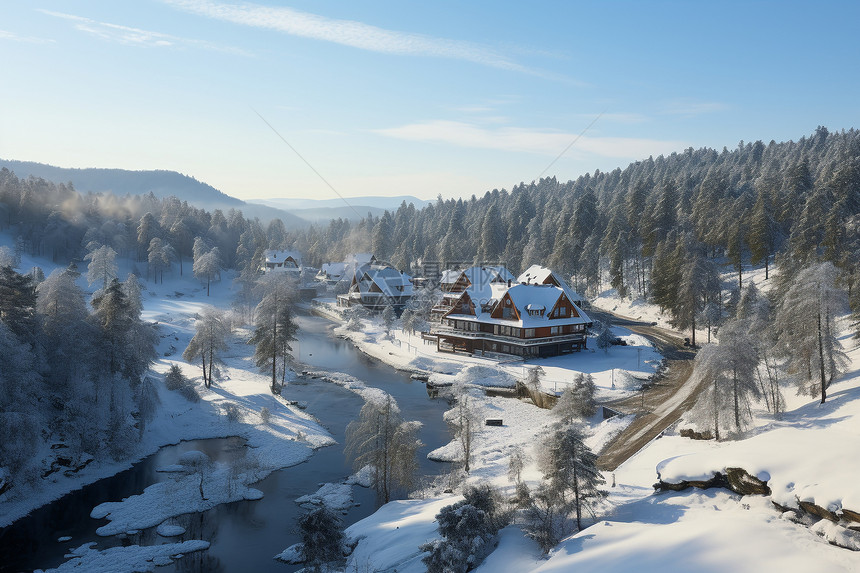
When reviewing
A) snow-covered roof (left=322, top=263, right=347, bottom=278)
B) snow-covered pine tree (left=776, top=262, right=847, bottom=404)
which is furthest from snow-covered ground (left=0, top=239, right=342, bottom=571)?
snow-covered roof (left=322, top=263, right=347, bottom=278)

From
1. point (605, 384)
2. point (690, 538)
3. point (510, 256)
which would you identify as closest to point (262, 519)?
point (690, 538)

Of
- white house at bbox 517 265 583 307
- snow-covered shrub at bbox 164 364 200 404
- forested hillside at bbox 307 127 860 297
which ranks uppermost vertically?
forested hillside at bbox 307 127 860 297

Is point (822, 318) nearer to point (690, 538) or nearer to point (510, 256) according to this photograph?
point (690, 538)

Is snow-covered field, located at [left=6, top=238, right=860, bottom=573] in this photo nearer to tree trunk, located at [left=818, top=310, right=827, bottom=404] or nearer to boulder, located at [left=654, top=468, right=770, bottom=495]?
boulder, located at [left=654, top=468, right=770, bottom=495]

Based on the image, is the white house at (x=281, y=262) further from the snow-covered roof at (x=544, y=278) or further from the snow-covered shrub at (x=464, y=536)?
the snow-covered shrub at (x=464, y=536)

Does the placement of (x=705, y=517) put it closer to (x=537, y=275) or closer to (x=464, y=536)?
(x=464, y=536)

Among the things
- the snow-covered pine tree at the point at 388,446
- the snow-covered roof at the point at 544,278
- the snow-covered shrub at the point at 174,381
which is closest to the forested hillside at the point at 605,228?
the snow-covered roof at the point at 544,278
